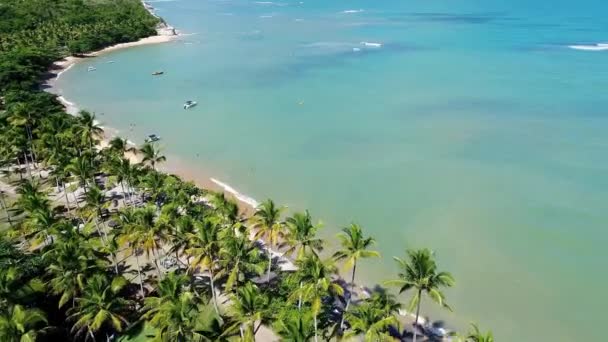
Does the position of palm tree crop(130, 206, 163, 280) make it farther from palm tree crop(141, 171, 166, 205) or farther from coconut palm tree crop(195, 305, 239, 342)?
palm tree crop(141, 171, 166, 205)

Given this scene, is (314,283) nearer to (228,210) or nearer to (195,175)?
(228,210)

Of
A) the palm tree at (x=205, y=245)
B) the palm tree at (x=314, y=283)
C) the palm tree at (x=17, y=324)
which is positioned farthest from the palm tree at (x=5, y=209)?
the palm tree at (x=314, y=283)

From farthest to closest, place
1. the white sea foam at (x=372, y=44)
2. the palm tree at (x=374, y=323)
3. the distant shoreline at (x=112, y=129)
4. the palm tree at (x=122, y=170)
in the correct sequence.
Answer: the white sea foam at (x=372, y=44) < the distant shoreline at (x=112, y=129) < the palm tree at (x=122, y=170) < the palm tree at (x=374, y=323)

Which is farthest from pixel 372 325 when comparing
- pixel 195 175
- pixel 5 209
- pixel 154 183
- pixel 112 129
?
pixel 112 129

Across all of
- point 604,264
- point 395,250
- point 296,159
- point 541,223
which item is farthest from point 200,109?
point 604,264

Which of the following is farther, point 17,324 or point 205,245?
point 205,245

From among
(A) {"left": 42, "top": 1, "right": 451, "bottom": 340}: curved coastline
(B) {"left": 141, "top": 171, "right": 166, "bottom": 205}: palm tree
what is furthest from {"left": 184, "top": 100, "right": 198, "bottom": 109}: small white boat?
(B) {"left": 141, "top": 171, "right": 166, "bottom": 205}: palm tree

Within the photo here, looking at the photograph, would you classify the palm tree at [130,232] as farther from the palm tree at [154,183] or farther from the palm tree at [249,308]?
the palm tree at [249,308]
